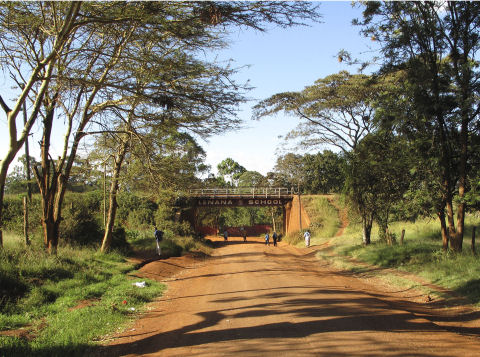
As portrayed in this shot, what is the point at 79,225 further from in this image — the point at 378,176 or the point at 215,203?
the point at 215,203

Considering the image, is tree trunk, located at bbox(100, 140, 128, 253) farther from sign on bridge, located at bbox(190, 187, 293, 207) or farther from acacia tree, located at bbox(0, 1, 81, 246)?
sign on bridge, located at bbox(190, 187, 293, 207)

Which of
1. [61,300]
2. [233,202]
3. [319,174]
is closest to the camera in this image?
[61,300]

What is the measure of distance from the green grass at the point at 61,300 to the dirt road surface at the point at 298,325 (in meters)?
0.55

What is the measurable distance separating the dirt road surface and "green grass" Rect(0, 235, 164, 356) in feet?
1.82

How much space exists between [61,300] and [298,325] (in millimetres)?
5748

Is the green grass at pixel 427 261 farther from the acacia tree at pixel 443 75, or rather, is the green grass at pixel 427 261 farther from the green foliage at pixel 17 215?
the green foliage at pixel 17 215

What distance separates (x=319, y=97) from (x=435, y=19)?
43.3ft

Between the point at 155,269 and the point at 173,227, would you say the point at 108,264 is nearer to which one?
the point at 155,269

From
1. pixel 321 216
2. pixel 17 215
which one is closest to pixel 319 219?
pixel 321 216

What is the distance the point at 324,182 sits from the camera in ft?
215

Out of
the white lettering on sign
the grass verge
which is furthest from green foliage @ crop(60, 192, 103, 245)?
the white lettering on sign

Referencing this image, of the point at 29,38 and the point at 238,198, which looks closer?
the point at 29,38

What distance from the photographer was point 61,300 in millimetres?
9273

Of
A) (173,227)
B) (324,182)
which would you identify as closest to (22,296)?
(173,227)
